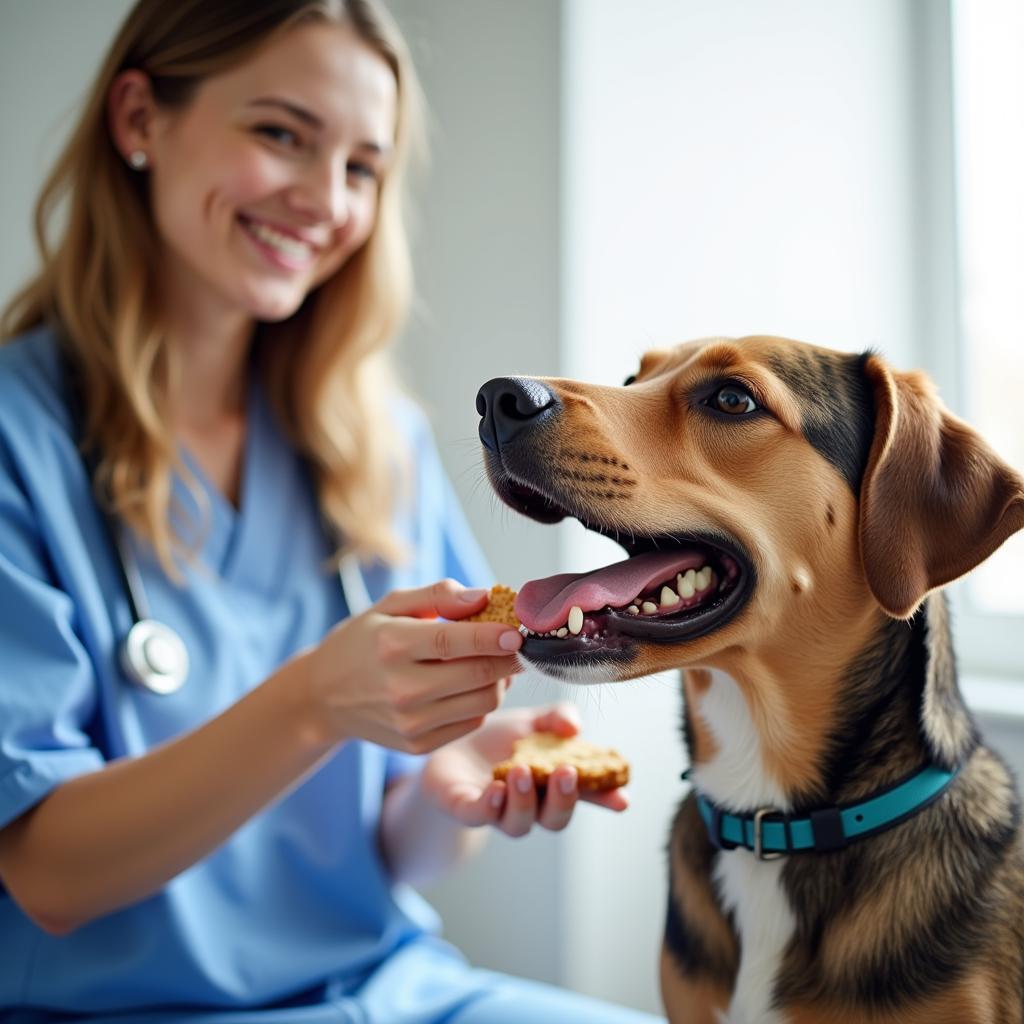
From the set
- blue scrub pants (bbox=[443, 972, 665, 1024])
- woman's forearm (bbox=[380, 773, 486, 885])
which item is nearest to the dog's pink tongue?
woman's forearm (bbox=[380, 773, 486, 885])

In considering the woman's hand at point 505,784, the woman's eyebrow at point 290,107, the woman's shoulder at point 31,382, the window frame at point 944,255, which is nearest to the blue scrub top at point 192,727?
the woman's shoulder at point 31,382

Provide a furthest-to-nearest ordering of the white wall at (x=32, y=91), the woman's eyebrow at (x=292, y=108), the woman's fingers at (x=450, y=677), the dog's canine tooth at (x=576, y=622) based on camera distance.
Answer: the white wall at (x=32, y=91)
the woman's eyebrow at (x=292, y=108)
the woman's fingers at (x=450, y=677)
the dog's canine tooth at (x=576, y=622)

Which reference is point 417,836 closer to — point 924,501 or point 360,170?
point 924,501

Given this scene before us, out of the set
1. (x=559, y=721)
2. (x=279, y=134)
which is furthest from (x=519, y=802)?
(x=279, y=134)

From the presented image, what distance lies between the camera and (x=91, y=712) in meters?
1.30

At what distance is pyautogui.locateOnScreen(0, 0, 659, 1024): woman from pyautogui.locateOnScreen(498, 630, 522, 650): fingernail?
2 centimetres

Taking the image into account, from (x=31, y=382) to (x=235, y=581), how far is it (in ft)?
1.29

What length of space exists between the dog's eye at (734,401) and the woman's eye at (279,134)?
0.79 m

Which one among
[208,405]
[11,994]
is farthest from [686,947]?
[208,405]

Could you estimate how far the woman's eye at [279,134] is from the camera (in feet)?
4.65

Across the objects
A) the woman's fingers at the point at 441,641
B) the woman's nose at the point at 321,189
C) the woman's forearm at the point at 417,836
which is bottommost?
the woman's forearm at the point at 417,836

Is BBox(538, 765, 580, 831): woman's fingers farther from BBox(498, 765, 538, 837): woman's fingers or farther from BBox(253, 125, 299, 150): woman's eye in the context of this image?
BBox(253, 125, 299, 150): woman's eye

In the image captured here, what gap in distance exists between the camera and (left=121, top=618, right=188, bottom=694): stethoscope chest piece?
50.2 inches

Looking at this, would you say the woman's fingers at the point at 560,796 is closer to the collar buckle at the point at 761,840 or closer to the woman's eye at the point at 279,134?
the collar buckle at the point at 761,840
